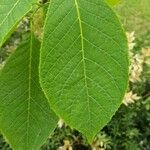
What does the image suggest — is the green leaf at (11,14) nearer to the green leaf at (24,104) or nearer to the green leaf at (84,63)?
the green leaf at (84,63)

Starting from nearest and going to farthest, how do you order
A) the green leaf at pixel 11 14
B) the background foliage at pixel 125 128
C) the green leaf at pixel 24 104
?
the green leaf at pixel 11 14 → the green leaf at pixel 24 104 → the background foliage at pixel 125 128

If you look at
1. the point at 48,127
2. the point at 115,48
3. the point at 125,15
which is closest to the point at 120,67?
the point at 115,48

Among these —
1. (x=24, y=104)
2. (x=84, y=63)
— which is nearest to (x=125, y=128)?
(x=24, y=104)

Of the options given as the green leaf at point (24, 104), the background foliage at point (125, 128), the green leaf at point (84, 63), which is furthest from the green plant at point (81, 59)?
the background foliage at point (125, 128)

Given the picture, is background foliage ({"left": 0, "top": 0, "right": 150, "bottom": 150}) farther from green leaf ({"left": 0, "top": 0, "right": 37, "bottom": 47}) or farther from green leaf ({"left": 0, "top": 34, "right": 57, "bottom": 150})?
green leaf ({"left": 0, "top": 0, "right": 37, "bottom": 47})

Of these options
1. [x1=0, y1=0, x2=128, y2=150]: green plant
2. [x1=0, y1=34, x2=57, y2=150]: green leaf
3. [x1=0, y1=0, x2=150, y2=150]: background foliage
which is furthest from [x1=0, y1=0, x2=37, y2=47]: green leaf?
[x1=0, y1=0, x2=150, y2=150]: background foliage

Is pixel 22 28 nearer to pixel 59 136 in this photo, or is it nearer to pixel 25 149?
pixel 59 136
